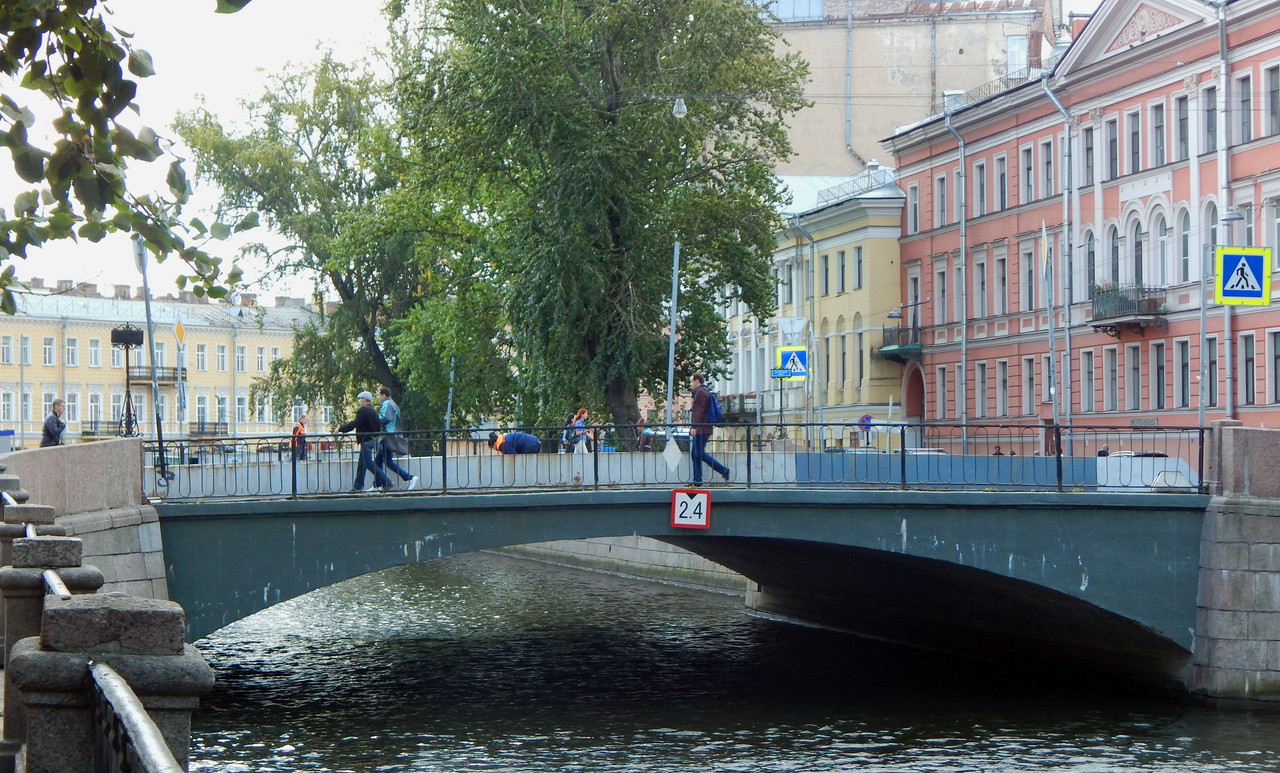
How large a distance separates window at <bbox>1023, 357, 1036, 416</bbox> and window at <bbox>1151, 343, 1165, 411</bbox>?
5.17 m

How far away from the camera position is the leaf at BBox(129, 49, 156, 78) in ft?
23.1

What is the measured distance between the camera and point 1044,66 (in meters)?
47.9

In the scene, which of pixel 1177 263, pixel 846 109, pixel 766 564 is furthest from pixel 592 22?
pixel 846 109

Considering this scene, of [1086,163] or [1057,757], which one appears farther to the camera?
[1086,163]

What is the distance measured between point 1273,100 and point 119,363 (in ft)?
235

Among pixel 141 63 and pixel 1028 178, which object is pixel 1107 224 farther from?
pixel 141 63

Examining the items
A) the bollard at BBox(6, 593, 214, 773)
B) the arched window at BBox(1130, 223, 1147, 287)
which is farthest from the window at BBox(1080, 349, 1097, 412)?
the bollard at BBox(6, 593, 214, 773)

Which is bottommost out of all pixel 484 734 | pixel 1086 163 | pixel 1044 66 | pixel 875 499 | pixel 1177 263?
pixel 484 734

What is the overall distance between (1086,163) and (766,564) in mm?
20138

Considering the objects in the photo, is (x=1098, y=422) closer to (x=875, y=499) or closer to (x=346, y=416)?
(x=346, y=416)

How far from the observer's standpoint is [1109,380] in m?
41.7

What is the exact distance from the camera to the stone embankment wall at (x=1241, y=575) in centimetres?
1911

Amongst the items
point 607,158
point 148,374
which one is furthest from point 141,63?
point 148,374

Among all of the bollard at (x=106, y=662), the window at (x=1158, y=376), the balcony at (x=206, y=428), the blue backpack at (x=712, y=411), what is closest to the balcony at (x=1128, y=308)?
the window at (x=1158, y=376)
